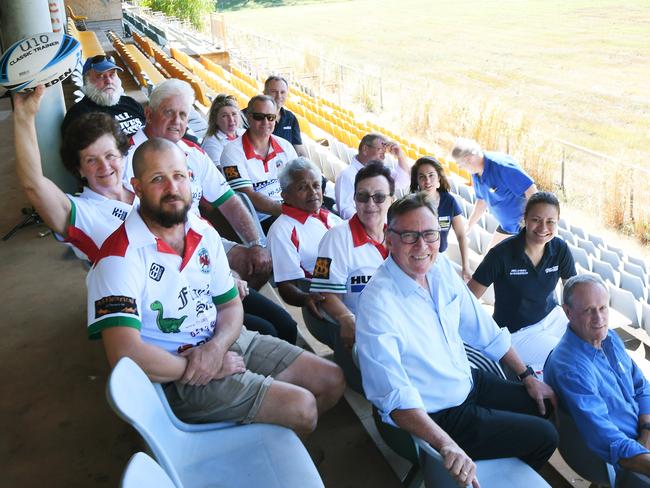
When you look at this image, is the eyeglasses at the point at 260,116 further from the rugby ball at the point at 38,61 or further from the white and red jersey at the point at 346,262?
the white and red jersey at the point at 346,262

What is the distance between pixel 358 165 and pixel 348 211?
44cm

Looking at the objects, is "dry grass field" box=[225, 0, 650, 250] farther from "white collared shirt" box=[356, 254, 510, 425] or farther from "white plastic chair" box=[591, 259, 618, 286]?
"white collared shirt" box=[356, 254, 510, 425]

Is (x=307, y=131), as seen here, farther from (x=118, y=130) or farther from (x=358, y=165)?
(x=118, y=130)

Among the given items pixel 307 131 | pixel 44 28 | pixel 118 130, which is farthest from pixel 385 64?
pixel 118 130

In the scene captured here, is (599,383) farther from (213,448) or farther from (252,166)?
(252,166)

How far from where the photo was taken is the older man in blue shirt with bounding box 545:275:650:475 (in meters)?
2.20

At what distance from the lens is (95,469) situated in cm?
236

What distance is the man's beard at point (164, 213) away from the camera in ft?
7.22

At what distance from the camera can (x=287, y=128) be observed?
18.4ft

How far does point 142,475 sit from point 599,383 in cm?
179

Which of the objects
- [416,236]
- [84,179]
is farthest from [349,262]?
[84,179]

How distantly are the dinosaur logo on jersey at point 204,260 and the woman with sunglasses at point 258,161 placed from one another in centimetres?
167

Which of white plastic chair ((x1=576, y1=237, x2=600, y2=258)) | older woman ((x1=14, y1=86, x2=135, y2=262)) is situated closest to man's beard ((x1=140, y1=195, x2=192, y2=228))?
older woman ((x1=14, y1=86, x2=135, y2=262))

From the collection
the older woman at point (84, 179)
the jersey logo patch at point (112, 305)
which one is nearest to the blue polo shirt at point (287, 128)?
the older woman at point (84, 179)
